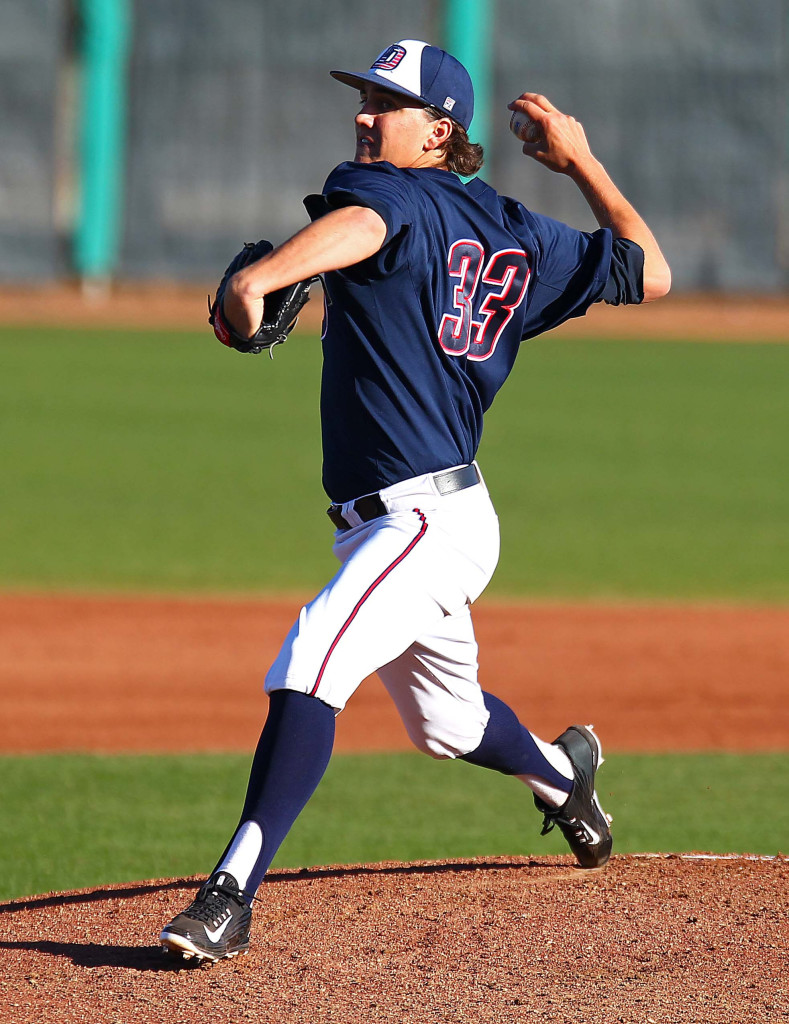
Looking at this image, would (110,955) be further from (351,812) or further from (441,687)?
(351,812)

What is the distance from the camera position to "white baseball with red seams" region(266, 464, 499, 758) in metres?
3.24

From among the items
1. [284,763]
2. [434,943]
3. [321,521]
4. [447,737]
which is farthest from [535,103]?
[321,521]

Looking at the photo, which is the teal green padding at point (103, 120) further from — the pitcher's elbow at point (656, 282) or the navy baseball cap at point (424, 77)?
the navy baseball cap at point (424, 77)

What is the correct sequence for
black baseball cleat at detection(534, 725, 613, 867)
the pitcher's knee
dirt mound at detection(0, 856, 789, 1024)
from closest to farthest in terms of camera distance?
dirt mound at detection(0, 856, 789, 1024) < the pitcher's knee < black baseball cleat at detection(534, 725, 613, 867)

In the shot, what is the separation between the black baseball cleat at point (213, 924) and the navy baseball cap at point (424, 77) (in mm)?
1743

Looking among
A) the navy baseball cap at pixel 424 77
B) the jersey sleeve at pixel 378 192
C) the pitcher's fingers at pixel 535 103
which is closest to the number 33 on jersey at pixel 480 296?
the jersey sleeve at pixel 378 192

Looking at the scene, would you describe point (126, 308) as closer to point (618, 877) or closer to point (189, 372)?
point (189, 372)

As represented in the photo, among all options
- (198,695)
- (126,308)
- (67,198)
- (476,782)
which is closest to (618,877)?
(476,782)

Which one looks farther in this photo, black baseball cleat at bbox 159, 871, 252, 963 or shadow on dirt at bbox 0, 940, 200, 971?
shadow on dirt at bbox 0, 940, 200, 971

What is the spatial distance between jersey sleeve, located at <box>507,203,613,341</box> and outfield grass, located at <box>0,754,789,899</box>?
1974 millimetres

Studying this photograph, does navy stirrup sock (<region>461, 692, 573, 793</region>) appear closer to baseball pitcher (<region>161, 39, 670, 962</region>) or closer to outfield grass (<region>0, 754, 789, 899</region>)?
baseball pitcher (<region>161, 39, 670, 962</region>)

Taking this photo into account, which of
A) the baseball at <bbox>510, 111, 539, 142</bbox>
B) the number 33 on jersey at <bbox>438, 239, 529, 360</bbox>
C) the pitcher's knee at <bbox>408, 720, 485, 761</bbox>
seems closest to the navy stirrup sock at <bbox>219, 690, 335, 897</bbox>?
the pitcher's knee at <bbox>408, 720, 485, 761</bbox>

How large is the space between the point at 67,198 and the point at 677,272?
993 centimetres

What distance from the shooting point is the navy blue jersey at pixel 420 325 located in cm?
331
